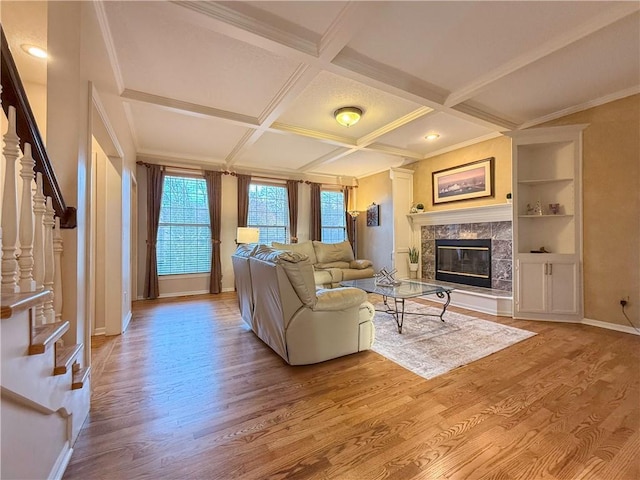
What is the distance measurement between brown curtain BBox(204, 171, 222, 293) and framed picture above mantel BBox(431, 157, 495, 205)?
4421 millimetres

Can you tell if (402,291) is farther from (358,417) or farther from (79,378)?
(79,378)

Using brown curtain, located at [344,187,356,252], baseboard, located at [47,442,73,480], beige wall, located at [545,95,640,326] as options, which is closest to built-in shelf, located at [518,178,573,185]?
beige wall, located at [545,95,640,326]

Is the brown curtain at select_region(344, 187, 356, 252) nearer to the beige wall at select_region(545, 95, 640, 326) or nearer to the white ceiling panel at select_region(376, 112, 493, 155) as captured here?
the white ceiling panel at select_region(376, 112, 493, 155)

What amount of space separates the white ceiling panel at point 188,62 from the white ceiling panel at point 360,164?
277 cm

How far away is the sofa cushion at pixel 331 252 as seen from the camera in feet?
19.4

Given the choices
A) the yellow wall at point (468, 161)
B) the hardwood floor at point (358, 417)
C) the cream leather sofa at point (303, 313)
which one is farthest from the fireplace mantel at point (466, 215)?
the cream leather sofa at point (303, 313)

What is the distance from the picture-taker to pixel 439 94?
3.22m

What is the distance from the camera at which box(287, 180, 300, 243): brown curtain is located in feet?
21.3

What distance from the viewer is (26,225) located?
3.88ft

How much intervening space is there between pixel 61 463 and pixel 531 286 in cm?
489

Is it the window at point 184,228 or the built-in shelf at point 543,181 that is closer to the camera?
the built-in shelf at point 543,181

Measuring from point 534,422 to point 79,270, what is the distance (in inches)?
119

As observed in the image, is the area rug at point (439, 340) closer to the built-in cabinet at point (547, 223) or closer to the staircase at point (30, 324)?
the built-in cabinet at point (547, 223)

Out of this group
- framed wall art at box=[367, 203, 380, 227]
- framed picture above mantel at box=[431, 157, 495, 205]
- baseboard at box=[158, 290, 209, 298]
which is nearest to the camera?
framed picture above mantel at box=[431, 157, 495, 205]
